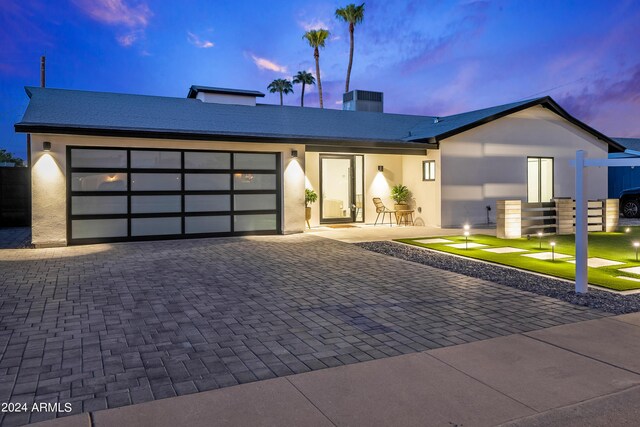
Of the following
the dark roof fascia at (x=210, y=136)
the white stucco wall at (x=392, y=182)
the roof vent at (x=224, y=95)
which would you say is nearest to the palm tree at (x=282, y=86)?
the roof vent at (x=224, y=95)

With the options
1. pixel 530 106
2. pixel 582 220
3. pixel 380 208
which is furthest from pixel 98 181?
pixel 530 106

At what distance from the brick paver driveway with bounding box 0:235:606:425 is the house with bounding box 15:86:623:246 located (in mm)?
3088

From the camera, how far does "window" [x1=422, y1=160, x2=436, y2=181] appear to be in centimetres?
1483

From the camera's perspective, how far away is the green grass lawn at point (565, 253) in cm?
717

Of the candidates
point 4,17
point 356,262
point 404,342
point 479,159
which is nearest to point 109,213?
point 356,262

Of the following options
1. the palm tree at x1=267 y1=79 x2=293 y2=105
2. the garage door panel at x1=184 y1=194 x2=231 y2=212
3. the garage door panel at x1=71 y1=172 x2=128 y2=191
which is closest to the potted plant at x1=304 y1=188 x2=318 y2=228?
the garage door panel at x1=184 y1=194 x2=231 y2=212

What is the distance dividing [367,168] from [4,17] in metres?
66.5

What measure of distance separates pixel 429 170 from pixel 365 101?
5906 mm

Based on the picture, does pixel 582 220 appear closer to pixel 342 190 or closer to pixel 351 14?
A: pixel 342 190

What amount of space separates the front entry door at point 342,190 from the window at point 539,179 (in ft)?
18.5

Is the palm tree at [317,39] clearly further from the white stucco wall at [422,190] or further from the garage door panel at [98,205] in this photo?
the garage door panel at [98,205]

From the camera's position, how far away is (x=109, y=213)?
11562mm

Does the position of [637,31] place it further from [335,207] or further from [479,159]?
[335,207]

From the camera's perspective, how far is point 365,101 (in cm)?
1978
